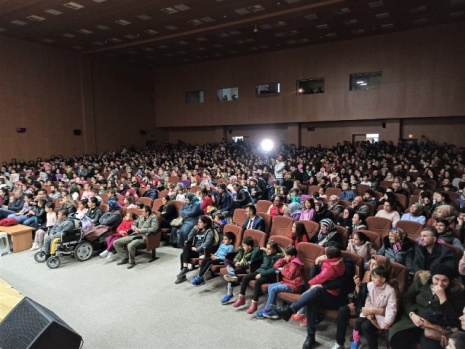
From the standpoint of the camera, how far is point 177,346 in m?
3.54

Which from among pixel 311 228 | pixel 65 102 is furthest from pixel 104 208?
pixel 65 102

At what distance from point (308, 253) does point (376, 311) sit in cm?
122

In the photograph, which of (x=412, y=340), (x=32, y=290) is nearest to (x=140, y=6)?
(x=32, y=290)

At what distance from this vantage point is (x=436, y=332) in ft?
9.25

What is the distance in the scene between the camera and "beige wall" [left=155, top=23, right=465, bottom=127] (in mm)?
13992

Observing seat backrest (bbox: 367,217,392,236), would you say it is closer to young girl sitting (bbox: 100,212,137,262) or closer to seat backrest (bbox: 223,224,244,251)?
seat backrest (bbox: 223,224,244,251)

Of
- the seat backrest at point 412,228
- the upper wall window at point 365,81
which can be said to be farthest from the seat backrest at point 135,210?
the upper wall window at point 365,81

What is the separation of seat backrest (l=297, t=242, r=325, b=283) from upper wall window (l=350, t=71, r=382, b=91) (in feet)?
44.0

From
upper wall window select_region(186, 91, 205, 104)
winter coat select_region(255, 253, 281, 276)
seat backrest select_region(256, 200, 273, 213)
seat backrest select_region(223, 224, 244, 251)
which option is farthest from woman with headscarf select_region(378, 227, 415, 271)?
upper wall window select_region(186, 91, 205, 104)

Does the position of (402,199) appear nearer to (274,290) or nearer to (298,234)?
(298,234)

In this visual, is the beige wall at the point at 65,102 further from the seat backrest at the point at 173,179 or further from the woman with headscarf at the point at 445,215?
the woman with headscarf at the point at 445,215

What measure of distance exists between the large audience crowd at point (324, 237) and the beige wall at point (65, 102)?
546 centimetres

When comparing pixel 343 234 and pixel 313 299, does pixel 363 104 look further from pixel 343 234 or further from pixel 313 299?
pixel 313 299

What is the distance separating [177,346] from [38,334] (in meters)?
1.50
